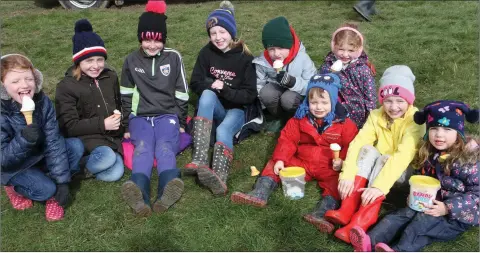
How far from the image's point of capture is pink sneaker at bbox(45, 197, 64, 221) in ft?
11.4

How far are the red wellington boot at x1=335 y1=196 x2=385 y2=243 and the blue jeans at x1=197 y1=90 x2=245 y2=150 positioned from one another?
1.31 metres

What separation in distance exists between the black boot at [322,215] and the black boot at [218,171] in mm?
693

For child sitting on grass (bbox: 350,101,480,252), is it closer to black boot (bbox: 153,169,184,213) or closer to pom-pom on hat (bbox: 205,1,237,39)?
black boot (bbox: 153,169,184,213)

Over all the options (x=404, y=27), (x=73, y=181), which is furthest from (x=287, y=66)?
(x=404, y=27)

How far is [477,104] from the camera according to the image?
4.92 m

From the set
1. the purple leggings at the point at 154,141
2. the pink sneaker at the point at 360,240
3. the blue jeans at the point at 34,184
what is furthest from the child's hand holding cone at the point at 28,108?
the pink sneaker at the point at 360,240

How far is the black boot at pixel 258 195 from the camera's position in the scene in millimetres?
3465

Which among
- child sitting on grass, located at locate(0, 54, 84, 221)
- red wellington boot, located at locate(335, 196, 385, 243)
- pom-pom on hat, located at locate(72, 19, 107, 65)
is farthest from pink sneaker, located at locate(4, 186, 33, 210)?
red wellington boot, located at locate(335, 196, 385, 243)

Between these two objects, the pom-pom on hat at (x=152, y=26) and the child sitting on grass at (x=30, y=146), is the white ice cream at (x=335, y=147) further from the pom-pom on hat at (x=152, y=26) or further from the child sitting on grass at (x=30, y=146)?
the child sitting on grass at (x=30, y=146)

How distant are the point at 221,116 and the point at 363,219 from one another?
170 cm

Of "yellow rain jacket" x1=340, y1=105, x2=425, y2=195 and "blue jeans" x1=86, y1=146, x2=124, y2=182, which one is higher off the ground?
"yellow rain jacket" x1=340, y1=105, x2=425, y2=195

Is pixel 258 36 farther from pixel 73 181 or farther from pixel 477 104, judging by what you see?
pixel 73 181

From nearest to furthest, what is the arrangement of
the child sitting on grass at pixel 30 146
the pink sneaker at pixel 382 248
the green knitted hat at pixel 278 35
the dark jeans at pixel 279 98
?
the pink sneaker at pixel 382 248
the child sitting on grass at pixel 30 146
the green knitted hat at pixel 278 35
the dark jeans at pixel 279 98

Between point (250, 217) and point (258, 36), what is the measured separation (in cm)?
469
